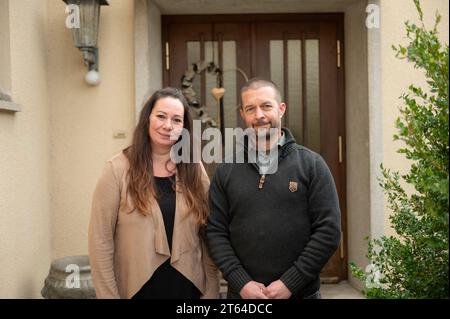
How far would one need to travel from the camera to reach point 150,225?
2.27 m

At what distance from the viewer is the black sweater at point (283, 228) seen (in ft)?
7.09

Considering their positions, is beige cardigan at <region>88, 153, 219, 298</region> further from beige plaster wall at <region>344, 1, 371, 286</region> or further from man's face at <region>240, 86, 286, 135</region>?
beige plaster wall at <region>344, 1, 371, 286</region>

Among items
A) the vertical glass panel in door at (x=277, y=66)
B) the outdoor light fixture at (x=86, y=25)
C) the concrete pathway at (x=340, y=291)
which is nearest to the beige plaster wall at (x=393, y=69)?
the concrete pathway at (x=340, y=291)

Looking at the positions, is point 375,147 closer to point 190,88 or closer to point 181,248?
point 190,88

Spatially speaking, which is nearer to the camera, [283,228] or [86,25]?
[283,228]

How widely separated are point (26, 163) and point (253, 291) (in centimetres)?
237

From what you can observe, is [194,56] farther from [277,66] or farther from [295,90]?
[295,90]

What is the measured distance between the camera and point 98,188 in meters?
2.30

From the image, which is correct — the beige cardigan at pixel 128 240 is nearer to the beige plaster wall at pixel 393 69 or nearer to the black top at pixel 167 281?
the black top at pixel 167 281

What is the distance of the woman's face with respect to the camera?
2307mm

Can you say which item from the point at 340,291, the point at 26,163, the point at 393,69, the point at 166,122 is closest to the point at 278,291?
the point at 166,122
